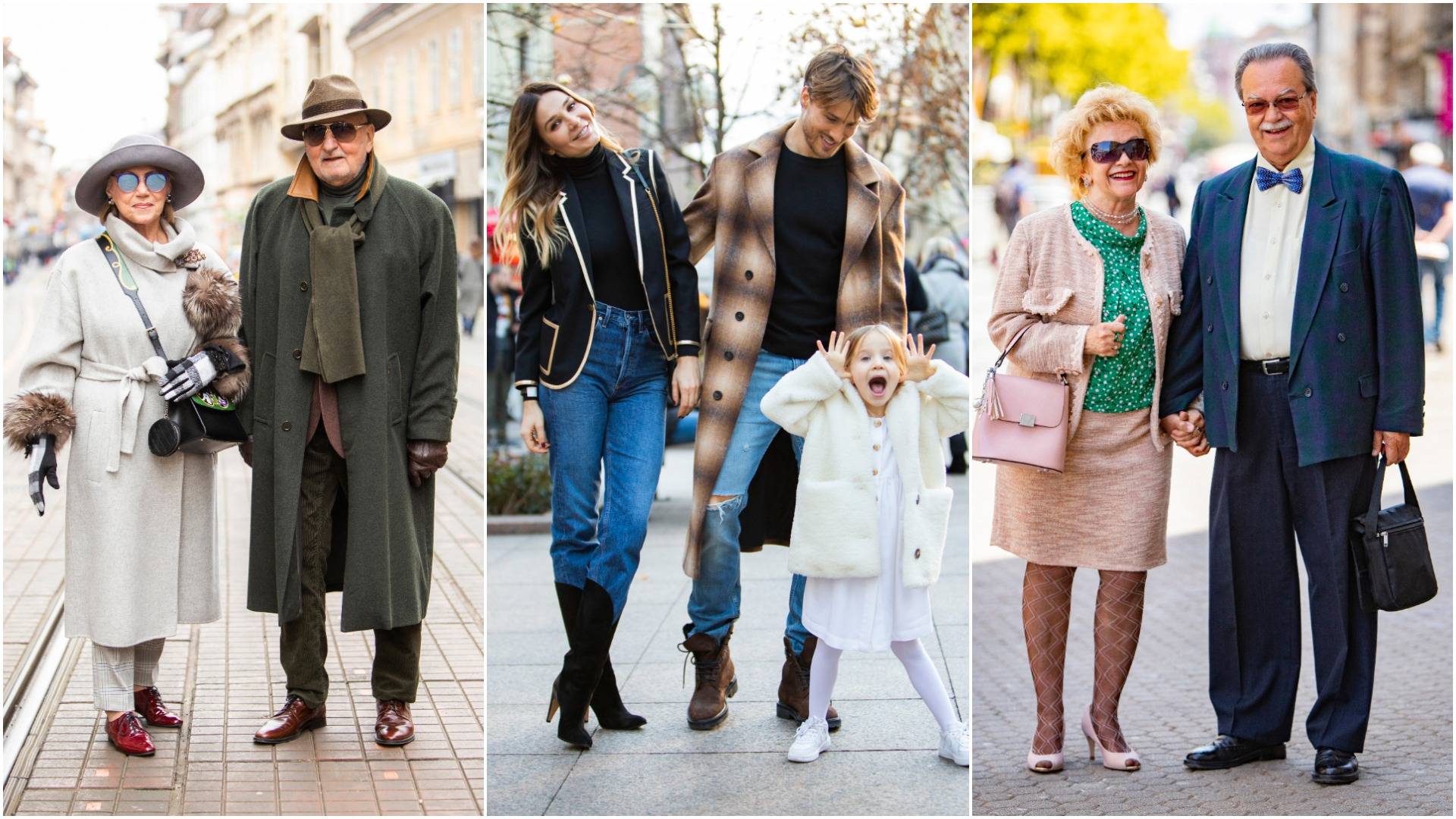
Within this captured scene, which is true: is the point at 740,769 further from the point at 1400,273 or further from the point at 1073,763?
the point at 1400,273

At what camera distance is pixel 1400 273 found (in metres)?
4.75

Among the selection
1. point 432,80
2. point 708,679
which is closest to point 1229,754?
point 708,679

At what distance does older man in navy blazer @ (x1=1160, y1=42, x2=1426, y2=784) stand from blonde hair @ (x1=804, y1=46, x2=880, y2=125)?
1.13 meters

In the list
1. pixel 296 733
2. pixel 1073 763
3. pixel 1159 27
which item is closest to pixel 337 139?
pixel 296 733

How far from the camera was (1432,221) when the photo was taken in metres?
15.5

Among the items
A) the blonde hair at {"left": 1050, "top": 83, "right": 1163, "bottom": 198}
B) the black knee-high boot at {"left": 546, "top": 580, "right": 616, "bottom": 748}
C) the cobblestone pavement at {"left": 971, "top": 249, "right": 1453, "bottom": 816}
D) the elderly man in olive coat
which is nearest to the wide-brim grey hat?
the elderly man in olive coat

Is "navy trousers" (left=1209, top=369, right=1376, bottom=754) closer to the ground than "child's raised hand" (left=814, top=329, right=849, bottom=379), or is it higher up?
closer to the ground

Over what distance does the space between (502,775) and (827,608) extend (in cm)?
101

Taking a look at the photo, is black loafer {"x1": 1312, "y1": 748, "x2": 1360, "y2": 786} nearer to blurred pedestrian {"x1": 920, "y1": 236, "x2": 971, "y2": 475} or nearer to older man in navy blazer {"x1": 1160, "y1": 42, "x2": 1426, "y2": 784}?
older man in navy blazer {"x1": 1160, "y1": 42, "x2": 1426, "y2": 784}

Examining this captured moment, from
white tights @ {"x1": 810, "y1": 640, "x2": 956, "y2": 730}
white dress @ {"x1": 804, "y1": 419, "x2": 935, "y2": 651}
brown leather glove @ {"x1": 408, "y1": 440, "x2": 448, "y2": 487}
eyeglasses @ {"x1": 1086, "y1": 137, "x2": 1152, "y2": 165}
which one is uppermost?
eyeglasses @ {"x1": 1086, "y1": 137, "x2": 1152, "y2": 165}

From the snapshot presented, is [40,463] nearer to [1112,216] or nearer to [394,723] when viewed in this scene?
[394,723]

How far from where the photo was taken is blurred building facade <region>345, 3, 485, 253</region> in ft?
44.1

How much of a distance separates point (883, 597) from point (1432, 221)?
12.7 meters

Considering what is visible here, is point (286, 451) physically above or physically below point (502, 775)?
above
